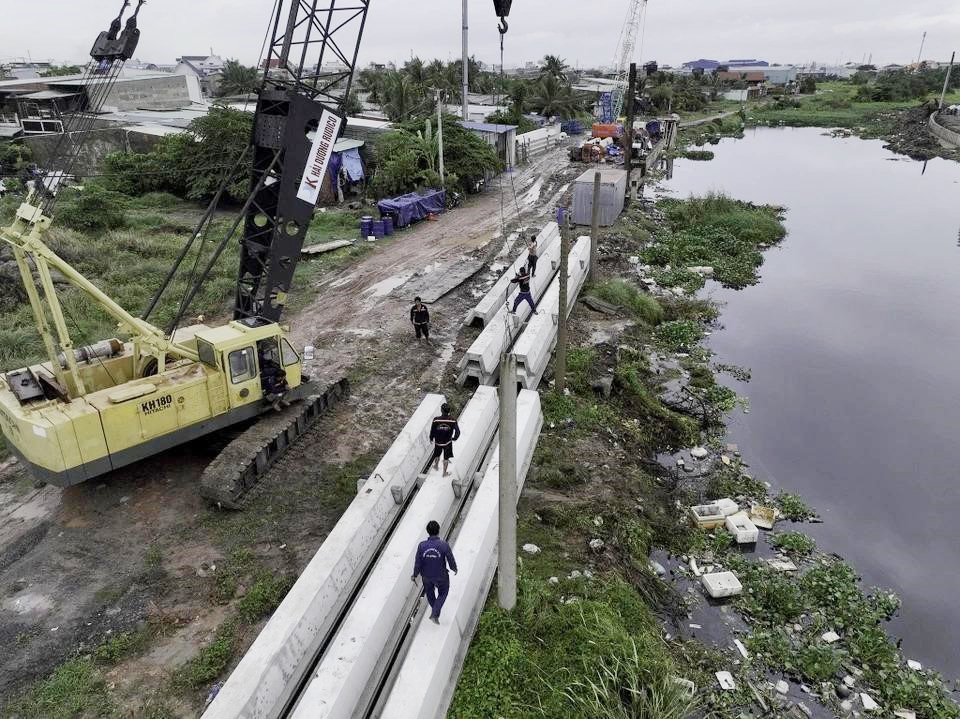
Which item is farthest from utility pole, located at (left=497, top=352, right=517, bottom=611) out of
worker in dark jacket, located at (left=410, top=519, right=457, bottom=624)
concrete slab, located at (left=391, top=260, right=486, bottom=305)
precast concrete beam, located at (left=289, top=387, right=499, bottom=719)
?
concrete slab, located at (left=391, top=260, right=486, bottom=305)

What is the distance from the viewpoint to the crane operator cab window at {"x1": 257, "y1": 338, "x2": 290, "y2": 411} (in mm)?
10727

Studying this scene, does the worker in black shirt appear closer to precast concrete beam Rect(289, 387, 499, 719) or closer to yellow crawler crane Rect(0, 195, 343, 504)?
yellow crawler crane Rect(0, 195, 343, 504)

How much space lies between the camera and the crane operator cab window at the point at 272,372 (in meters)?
10.7

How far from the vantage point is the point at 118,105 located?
43.1m

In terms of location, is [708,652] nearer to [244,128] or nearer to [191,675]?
[191,675]

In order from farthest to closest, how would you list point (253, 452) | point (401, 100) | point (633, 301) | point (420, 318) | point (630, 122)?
point (401, 100) < point (630, 122) < point (633, 301) < point (420, 318) < point (253, 452)

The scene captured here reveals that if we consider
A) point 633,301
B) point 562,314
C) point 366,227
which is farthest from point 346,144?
point 562,314

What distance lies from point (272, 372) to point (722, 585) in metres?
7.96

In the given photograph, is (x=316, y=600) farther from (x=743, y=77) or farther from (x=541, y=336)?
(x=743, y=77)

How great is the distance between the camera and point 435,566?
6668 millimetres

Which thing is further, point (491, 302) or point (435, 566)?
point (491, 302)

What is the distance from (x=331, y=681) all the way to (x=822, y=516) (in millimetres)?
9284

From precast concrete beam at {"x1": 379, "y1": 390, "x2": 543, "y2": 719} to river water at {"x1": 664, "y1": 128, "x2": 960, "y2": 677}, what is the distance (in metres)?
5.98

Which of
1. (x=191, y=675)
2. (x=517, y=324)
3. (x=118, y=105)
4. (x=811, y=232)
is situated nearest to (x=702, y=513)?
(x=517, y=324)
